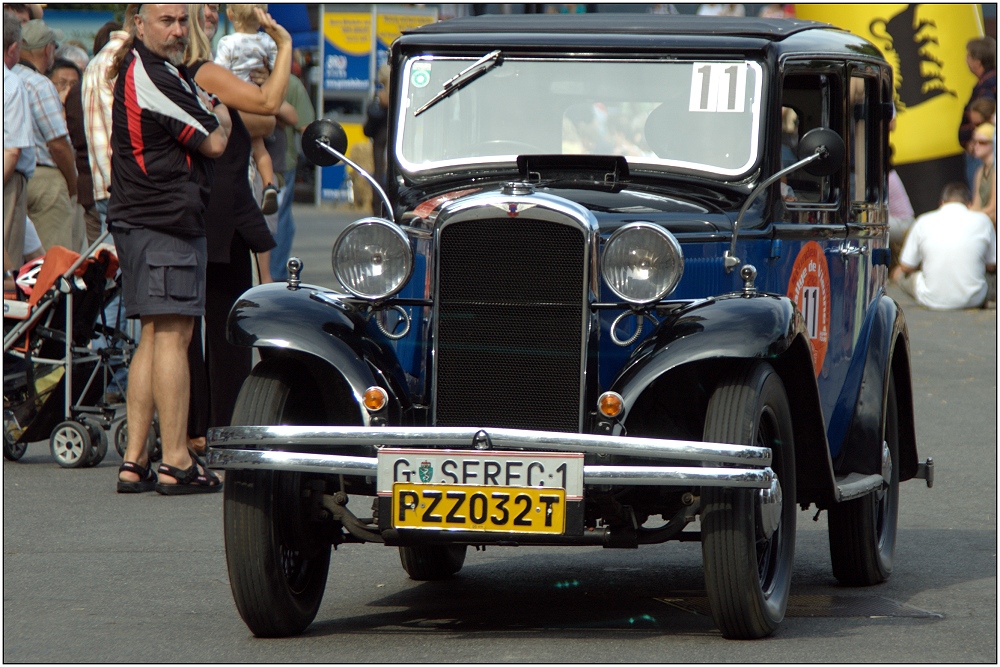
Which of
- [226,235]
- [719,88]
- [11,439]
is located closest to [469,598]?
[719,88]

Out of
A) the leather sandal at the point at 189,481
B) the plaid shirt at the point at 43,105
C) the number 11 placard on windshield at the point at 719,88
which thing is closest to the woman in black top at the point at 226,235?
the leather sandal at the point at 189,481

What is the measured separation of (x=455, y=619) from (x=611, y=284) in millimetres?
1288

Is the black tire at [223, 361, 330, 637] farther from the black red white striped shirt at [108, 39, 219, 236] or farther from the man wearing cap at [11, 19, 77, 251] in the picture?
the man wearing cap at [11, 19, 77, 251]

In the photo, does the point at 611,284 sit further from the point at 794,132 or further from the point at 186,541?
the point at 186,541

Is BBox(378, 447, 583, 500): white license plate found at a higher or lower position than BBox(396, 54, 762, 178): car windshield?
lower

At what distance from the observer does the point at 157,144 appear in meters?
7.09

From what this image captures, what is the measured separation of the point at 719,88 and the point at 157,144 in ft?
8.88

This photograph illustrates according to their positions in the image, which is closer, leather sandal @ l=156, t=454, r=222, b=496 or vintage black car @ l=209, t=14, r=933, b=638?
vintage black car @ l=209, t=14, r=933, b=638

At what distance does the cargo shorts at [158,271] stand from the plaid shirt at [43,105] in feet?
11.9

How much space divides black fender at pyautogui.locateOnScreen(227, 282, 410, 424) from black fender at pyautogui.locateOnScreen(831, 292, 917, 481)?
1984 mm

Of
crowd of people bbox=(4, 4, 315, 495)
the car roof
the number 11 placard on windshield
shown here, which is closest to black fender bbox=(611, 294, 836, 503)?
the number 11 placard on windshield

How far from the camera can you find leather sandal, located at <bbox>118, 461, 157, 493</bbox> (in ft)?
25.3

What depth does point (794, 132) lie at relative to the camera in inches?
253

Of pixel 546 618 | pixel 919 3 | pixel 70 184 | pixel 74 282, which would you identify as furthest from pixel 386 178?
pixel 919 3
